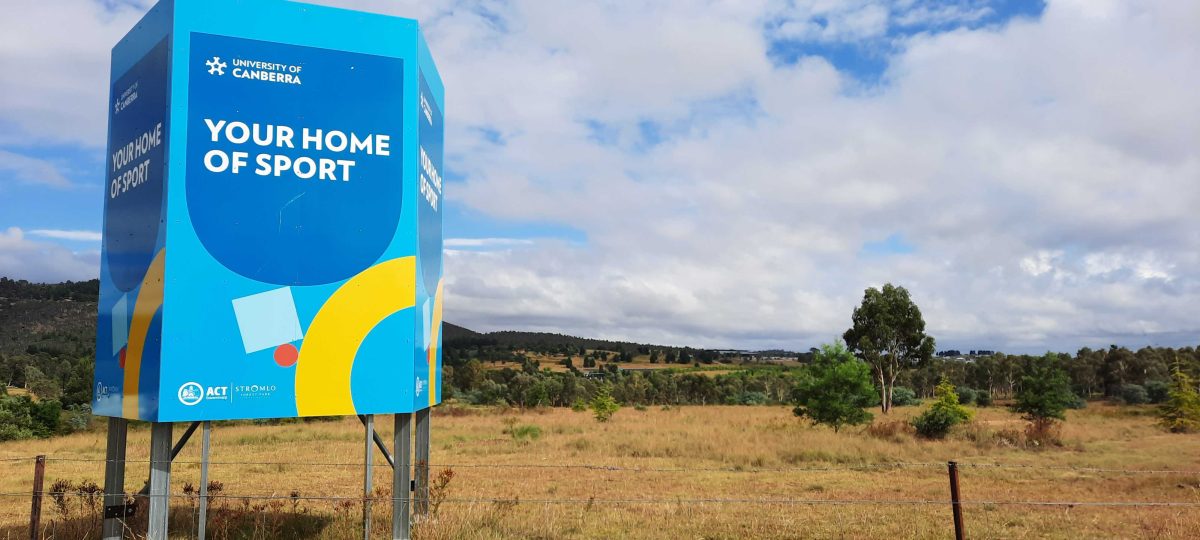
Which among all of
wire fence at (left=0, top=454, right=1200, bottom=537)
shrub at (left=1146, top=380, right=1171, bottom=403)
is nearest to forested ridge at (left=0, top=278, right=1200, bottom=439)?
shrub at (left=1146, top=380, right=1171, bottom=403)

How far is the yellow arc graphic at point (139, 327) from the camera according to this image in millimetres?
7285

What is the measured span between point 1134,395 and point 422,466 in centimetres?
7511

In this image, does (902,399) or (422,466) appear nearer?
(422,466)

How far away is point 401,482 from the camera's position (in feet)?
27.4

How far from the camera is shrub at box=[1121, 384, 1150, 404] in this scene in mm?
62562

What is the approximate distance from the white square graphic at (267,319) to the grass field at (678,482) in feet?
9.38

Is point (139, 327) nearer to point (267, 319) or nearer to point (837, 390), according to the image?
point (267, 319)

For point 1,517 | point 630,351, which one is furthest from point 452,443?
point 630,351

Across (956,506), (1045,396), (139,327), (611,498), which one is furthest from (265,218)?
(1045,396)

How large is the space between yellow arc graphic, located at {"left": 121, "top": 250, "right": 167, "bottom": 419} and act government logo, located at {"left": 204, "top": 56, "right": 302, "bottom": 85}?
6.51 feet

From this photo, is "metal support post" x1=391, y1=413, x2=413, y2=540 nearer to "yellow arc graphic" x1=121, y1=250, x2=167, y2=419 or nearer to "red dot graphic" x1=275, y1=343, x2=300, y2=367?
"red dot graphic" x1=275, y1=343, x2=300, y2=367

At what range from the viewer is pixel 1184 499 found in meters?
14.1

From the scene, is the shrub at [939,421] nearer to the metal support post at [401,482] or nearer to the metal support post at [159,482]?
the metal support post at [401,482]

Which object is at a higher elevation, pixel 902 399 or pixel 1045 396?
pixel 1045 396
